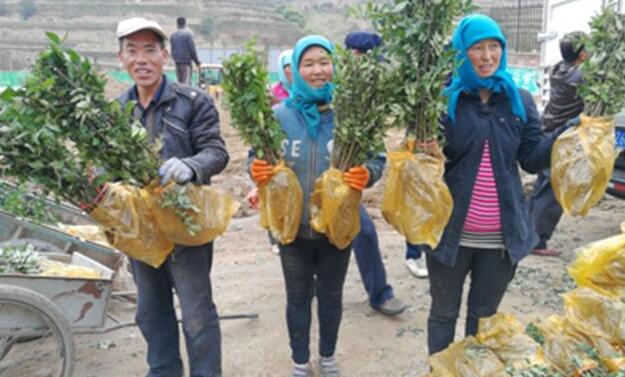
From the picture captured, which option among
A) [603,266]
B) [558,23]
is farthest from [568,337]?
[558,23]

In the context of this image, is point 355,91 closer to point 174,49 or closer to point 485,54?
point 485,54

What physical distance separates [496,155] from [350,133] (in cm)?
59

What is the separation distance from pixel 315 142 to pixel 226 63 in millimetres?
552

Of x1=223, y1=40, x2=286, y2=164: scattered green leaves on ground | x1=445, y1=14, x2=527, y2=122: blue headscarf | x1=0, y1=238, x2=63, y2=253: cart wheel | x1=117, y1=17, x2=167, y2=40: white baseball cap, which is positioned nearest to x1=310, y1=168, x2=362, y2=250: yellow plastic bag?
x1=223, y1=40, x2=286, y2=164: scattered green leaves on ground

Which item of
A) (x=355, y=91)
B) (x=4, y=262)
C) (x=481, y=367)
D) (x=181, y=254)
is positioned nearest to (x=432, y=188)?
(x=355, y=91)

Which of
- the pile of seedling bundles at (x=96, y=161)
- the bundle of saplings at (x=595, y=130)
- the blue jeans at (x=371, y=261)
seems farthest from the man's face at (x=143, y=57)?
the bundle of saplings at (x=595, y=130)

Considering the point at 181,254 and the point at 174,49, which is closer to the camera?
the point at 181,254

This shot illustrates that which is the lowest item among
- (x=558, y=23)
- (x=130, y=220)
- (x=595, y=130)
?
(x=130, y=220)

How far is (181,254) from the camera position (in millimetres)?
2553

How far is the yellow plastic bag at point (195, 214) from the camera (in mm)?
2363

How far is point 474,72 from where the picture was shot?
2256mm

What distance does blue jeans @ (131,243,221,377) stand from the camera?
258cm

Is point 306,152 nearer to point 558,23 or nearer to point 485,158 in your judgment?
point 485,158

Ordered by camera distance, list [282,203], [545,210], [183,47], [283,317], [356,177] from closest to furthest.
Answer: [356,177] < [282,203] < [283,317] < [545,210] < [183,47]
